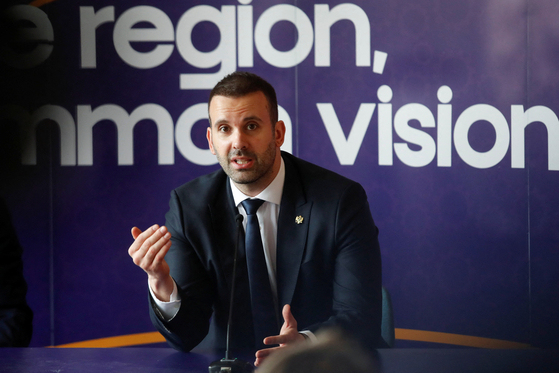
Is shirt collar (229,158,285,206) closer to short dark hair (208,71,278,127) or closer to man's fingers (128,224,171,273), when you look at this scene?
short dark hair (208,71,278,127)

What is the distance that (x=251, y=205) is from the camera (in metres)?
1.89

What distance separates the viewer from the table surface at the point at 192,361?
4.46 ft

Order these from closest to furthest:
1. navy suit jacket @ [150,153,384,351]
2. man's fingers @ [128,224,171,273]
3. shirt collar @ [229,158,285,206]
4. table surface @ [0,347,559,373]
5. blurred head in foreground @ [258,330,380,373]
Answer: blurred head in foreground @ [258,330,380,373] < table surface @ [0,347,559,373] < man's fingers @ [128,224,171,273] < navy suit jacket @ [150,153,384,351] < shirt collar @ [229,158,285,206]

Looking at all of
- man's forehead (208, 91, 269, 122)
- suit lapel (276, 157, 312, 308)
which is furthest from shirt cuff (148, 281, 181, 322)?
man's forehead (208, 91, 269, 122)

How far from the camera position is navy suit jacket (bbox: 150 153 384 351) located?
71.1 inches

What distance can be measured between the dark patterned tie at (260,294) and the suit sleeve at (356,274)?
193mm

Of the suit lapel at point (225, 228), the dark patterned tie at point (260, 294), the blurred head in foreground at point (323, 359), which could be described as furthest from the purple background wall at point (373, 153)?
the blurred head in foreground at point (323, 359)

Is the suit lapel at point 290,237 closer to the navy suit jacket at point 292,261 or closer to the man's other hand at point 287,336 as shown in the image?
the navy suit jacket at point 292,261

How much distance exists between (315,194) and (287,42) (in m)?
1.58

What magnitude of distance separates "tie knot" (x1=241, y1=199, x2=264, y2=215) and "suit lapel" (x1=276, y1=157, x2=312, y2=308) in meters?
0.09

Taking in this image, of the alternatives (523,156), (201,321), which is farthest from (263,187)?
(523,156)

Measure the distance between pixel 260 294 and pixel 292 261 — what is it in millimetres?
163

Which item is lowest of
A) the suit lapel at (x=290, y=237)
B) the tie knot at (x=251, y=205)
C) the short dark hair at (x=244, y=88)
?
the suit lapel at (x=290, y=237)

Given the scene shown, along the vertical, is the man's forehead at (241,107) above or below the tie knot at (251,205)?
above
